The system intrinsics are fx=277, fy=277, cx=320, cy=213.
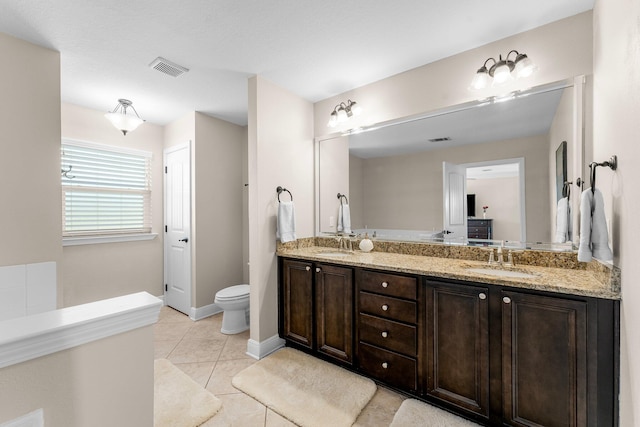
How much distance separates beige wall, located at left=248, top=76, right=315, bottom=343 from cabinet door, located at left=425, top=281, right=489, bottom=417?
1.43m

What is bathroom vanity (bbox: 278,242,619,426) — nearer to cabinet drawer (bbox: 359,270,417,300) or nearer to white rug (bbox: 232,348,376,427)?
cabinet drawer (bbox: 359,270,417,300)

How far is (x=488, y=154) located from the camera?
2.11 meters

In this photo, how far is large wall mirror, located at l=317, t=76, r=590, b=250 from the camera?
6.04 feet

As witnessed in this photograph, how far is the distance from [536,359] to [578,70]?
174cm

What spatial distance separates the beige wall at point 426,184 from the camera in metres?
1.92

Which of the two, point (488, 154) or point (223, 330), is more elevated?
point (488, 154)

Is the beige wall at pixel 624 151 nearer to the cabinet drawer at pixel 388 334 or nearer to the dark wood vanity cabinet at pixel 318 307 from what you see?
the cabinet drawer at pixel 388 334

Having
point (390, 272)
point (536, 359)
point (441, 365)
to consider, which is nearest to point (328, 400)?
point (441, 365)

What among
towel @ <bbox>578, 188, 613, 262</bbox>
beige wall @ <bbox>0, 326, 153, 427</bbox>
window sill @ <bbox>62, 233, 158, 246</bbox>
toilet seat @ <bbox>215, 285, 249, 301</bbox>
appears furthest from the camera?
window sill @ <bbox>62, 233, 158, 246</bbox>

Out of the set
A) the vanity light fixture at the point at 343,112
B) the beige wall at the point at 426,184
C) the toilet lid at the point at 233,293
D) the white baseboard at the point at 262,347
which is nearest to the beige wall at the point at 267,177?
the white baseboard at the point at 262,347

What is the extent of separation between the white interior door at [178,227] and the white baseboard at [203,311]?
126mm

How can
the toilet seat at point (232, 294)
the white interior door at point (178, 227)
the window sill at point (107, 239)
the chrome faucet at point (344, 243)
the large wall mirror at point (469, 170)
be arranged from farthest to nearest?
the white interior door at point (178, 227) → the window sill at point (107, 239) → the toilet seat at point (232, 294) → the chrome faucet at point (344, 243) → the large wall mirror at point (469, 170)

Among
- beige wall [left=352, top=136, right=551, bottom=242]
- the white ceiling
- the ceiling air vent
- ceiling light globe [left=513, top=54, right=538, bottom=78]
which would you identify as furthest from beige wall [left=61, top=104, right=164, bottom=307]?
ceiling light globe [left=513, top=54, right=538, bottom=78]

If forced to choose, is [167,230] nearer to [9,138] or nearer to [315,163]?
[9,138]
